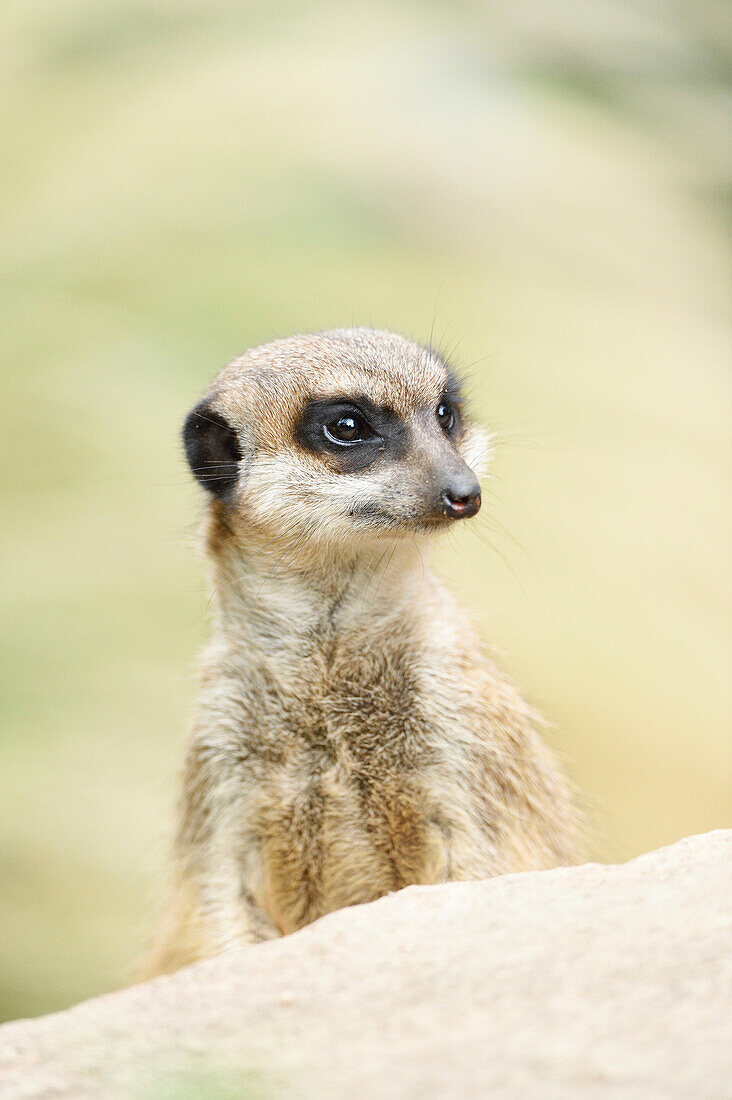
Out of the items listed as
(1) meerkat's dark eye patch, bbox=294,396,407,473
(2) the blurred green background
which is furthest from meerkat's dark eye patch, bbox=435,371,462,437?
(2) the blurred green background

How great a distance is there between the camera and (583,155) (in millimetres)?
4555

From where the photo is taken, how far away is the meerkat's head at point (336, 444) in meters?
1.78

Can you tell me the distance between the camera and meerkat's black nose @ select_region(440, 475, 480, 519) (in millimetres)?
1703

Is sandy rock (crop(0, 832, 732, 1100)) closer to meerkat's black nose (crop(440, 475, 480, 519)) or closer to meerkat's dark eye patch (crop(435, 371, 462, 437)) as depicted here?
meerkat's black nose (crop(440, 475, 480, 519))

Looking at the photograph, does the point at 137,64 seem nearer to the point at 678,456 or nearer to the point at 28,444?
the point at 28,444

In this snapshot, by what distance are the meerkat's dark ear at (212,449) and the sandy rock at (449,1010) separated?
2.80 feet

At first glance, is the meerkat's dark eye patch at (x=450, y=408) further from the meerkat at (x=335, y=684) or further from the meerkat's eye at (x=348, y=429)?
the meerkat's eye at (x=348, y=429)

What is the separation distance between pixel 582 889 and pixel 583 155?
3.75m

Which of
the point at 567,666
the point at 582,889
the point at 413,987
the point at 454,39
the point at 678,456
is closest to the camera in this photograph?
the point at 413,987

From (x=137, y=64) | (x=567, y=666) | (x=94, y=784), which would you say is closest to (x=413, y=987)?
(x=94, y=784)

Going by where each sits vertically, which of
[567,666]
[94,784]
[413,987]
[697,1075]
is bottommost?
[697,1075]

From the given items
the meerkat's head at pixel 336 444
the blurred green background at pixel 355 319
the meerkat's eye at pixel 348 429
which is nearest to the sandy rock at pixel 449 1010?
the meerkat's head at pixel 336 444

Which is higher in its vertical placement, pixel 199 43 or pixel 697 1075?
pixel 199 43

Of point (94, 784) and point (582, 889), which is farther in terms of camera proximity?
point (94, 784)
